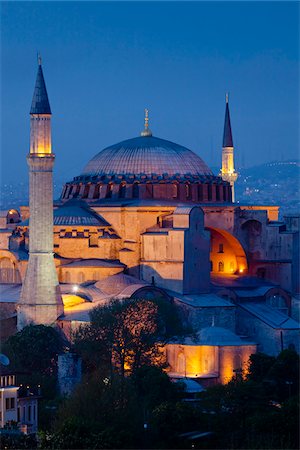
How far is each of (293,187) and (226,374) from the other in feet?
169

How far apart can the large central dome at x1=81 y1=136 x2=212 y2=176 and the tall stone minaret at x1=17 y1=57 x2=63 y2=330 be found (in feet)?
20.9

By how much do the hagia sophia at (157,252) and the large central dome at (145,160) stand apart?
0.11 ft

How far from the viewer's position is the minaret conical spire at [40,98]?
60.3 meters

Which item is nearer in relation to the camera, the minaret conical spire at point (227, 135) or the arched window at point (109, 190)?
the arched window at point (109, 190)

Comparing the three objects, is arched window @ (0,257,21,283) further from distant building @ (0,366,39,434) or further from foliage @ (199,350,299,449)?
distant building @ (0,366,39,434)

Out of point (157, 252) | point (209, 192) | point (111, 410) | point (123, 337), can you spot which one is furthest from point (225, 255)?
point (111, 410)

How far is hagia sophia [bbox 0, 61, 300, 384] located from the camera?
196 ft

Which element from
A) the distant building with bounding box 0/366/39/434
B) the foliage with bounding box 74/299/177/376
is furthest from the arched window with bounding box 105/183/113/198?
the distant building with bounding box 0/366/39/434

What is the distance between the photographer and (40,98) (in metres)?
60.7

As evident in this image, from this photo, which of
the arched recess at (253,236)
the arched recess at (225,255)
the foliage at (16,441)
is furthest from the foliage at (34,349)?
the arched recess at (253,236)

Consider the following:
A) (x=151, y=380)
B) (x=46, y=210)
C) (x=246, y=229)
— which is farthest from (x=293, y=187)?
(x=151, y=380)

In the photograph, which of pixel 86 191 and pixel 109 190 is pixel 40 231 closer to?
pixel 109 190

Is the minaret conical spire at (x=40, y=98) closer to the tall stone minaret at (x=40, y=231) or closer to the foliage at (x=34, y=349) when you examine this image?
the tall stone minaret at (x=40, y=231)

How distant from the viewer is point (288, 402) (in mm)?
49469
